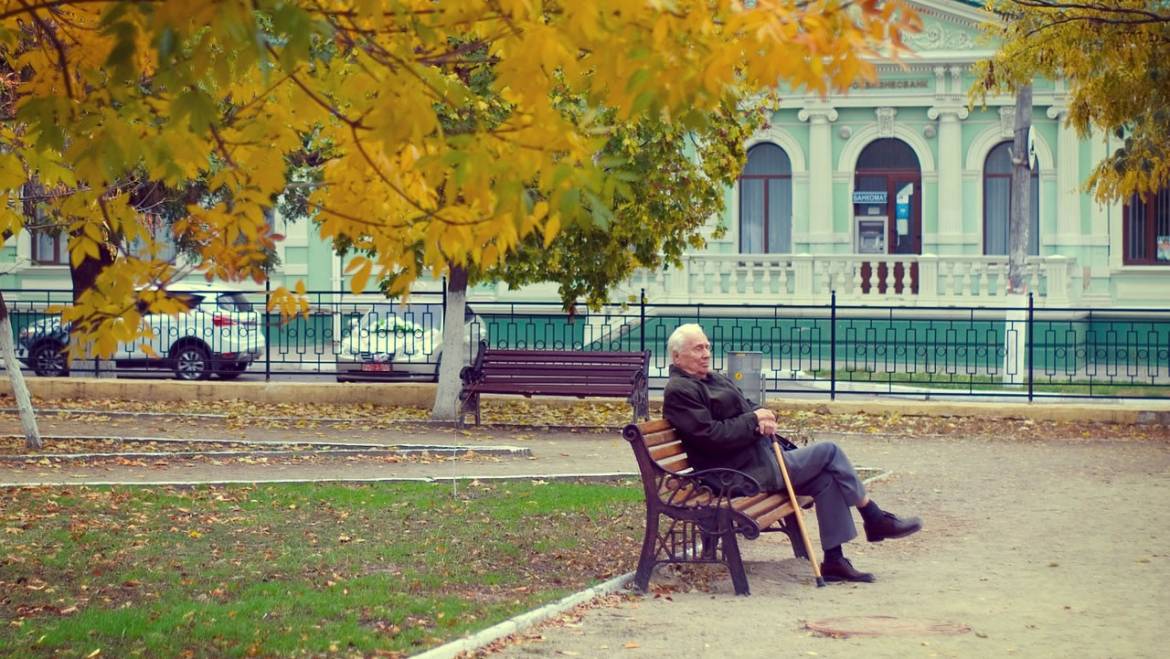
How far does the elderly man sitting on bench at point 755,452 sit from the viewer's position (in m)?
8.88

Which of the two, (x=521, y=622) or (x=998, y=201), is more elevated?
(x=998, y=201)

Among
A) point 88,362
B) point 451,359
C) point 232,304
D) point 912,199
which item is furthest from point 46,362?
point 912,199

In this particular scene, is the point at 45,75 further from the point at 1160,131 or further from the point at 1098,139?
the point at 1098,139

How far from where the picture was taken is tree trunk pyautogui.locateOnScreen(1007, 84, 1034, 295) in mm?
24453

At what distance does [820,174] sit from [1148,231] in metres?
7.35

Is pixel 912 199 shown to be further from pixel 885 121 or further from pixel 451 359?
pixel 451 359

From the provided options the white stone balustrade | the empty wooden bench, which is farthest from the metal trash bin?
the white stone balustrade

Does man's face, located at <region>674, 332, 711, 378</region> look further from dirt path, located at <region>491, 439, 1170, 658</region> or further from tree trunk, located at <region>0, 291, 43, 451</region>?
tree trunk, located at <region>0, 291, 43, 451</region>

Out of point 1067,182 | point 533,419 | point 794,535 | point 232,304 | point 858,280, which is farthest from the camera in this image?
point 1067,182

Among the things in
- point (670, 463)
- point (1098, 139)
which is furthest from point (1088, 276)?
point (670, 463)

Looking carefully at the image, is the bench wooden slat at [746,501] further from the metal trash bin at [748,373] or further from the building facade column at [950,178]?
the building facade column at [950,178]

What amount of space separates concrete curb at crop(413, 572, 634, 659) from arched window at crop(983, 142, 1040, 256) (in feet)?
95.1

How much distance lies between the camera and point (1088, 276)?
114 ft

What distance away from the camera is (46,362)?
76.2ft
